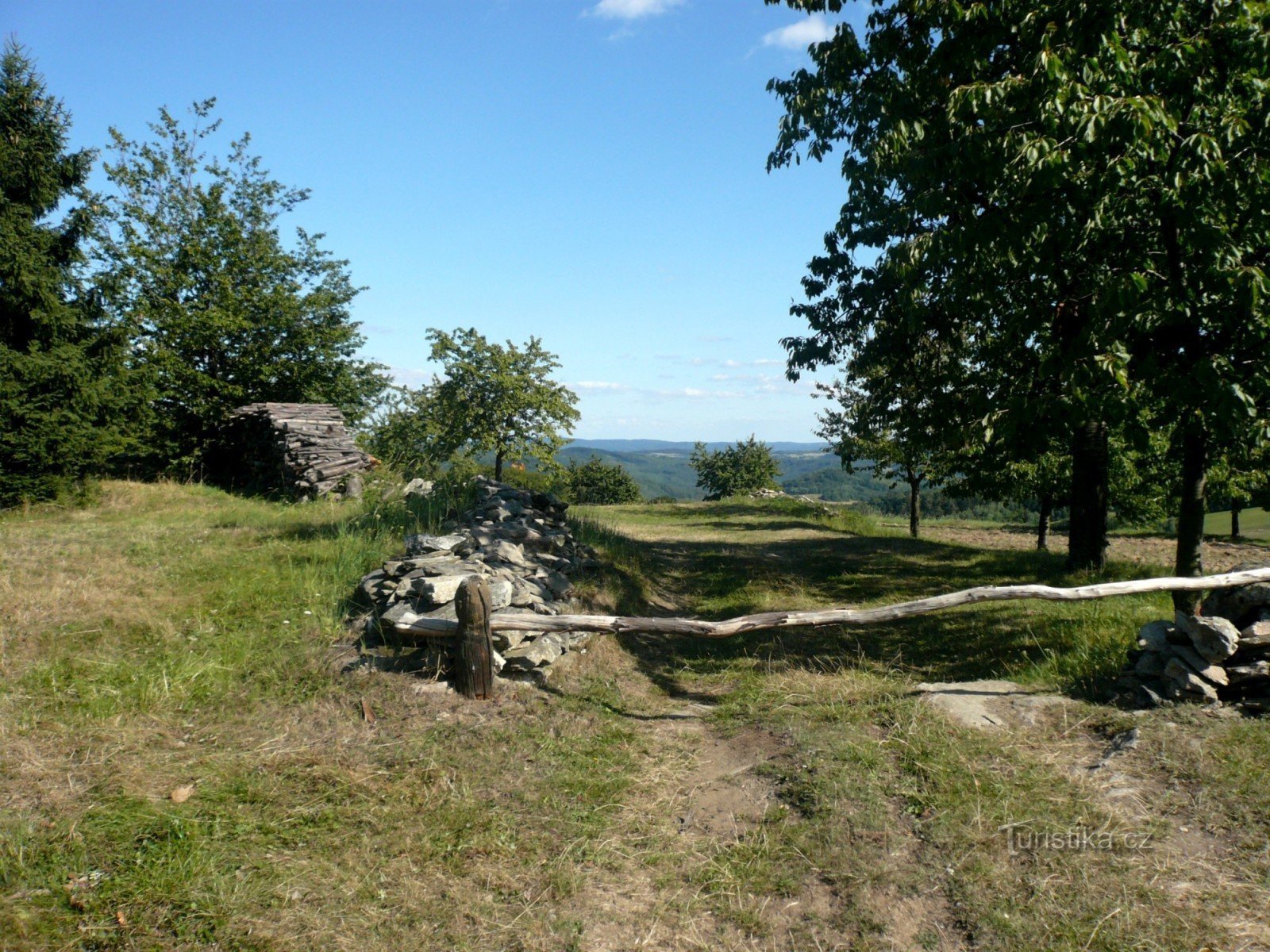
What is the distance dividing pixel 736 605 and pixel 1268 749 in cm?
638

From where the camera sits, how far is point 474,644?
6.04 m

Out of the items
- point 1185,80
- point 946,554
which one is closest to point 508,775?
point 1185,80

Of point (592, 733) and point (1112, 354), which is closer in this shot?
point (592, 733)

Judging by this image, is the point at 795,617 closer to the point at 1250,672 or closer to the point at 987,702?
the point at 987,702

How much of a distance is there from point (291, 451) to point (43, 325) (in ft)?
15.1

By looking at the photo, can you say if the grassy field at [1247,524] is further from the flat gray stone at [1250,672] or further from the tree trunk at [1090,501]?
the flat gray stone at [1250,672]

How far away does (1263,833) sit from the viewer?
13.4ft

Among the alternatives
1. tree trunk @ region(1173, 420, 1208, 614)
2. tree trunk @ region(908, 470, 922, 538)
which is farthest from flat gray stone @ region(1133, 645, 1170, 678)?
tree trunk @ region(908, 470, 922, 538)

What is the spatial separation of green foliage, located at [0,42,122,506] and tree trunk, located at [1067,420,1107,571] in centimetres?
1614

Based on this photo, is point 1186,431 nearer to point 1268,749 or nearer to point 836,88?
point 1268,749

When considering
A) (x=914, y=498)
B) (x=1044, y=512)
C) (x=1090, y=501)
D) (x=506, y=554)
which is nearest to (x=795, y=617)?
(x=506, y=554)

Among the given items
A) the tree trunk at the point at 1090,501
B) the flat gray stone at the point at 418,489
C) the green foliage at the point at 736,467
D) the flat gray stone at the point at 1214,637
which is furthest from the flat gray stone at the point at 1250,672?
the green foliage at the point at 736,467

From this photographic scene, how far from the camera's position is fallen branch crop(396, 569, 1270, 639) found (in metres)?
6.27

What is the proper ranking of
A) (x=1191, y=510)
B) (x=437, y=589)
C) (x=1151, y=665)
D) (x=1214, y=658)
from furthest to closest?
(x=1191, y=510) → (x=437, y=589) → (x=1151, y=665) → (x=1214, y=658)
